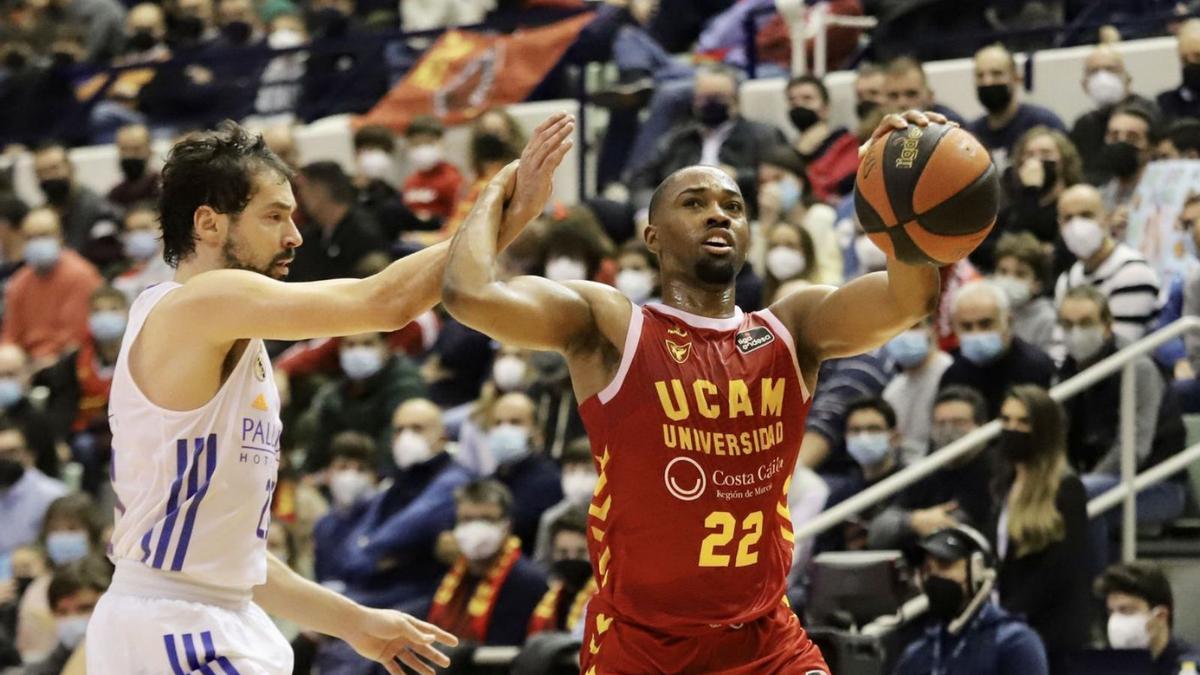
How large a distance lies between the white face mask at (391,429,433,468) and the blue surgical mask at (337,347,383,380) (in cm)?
90

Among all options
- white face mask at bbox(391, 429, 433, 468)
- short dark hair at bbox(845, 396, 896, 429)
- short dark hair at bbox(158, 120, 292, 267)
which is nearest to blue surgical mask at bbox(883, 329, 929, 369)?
short dark hair at bbox(845, 396, 896, 429)

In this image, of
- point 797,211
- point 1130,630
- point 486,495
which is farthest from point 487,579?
point 1130,630

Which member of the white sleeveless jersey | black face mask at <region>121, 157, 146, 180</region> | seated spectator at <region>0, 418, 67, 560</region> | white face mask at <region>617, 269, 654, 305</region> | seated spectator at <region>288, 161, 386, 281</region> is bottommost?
seated spectator at <region>0, 418, 67, 560</region>

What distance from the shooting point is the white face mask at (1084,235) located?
9961 mm

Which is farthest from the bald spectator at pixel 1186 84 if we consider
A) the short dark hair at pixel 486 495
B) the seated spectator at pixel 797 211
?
the short dark hair at pixel 486 495

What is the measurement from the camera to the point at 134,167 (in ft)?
47.9

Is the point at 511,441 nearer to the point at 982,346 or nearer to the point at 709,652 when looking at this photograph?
the point at 982,346

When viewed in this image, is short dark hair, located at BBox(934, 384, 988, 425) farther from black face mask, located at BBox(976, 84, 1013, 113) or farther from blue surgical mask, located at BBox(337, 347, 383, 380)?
blue surgical mask, located at BBox(337, 347, 383, 380)

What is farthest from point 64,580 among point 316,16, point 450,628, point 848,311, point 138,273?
point 316,16

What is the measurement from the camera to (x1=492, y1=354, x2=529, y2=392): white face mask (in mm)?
11203

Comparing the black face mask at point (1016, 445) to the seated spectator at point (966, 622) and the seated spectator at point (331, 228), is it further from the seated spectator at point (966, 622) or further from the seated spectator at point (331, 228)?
the seated spectator at point (331, 228)

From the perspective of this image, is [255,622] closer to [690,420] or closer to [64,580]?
[690,420]

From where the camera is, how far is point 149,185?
1449cm

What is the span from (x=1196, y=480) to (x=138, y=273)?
22.9 feet
